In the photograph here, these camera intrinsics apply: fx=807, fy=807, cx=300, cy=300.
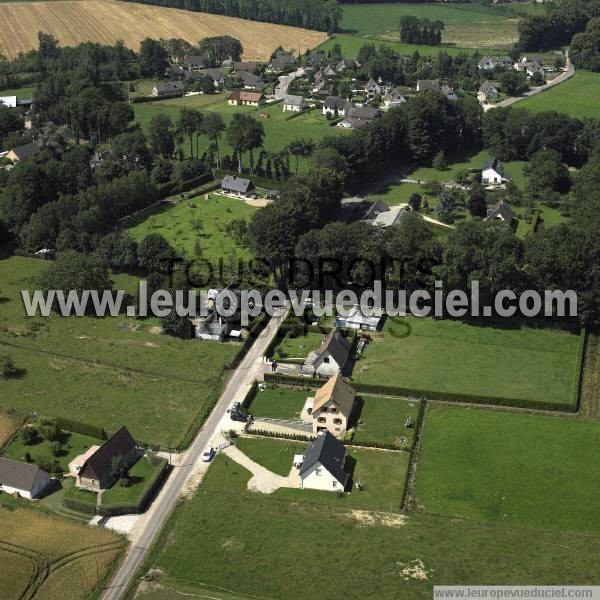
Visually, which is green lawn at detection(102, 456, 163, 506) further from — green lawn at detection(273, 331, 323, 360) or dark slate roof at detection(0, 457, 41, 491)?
green lawn at detection(273, 331, 323, 360)

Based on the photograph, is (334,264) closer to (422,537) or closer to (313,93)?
(422,537)

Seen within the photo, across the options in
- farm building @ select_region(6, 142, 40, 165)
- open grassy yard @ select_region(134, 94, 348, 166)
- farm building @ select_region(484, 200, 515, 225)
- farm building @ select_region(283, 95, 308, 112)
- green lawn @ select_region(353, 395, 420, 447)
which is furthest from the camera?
farm building @ select_region(283, 95, 308, 112)

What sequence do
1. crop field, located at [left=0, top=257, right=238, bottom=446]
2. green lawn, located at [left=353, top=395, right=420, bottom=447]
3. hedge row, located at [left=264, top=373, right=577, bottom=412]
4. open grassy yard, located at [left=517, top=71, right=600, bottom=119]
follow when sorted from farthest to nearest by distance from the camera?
open grassy yard, located at [left=517, top=71, right=600, bottom=119] → hedge row, located at [left=264, top=373, right=577, bottom=412] → crop field, located at [left=0, top=257, right=238, bottom=446] → green lawn, located at [left=353, top=395, right=420, bottom=447]

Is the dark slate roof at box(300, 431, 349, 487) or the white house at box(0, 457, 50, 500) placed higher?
the dark slate roof at box(300, 431, 349, 487)

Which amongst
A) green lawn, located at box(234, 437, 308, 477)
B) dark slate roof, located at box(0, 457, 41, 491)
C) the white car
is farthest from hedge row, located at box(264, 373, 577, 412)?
dark slate roof, located at box(0, 457, 41, 491)

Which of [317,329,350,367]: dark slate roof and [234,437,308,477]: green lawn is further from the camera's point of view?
[317,329,350,367]: dark slate roof

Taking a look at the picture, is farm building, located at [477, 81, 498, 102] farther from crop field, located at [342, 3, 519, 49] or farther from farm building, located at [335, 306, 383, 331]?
farm building, located at [335, 306, 383, 331]

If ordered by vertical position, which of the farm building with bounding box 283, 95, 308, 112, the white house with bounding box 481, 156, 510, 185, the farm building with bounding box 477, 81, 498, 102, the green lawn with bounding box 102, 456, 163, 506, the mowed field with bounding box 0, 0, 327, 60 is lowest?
the green lawn with bounding box 102, 456, 163, 506
